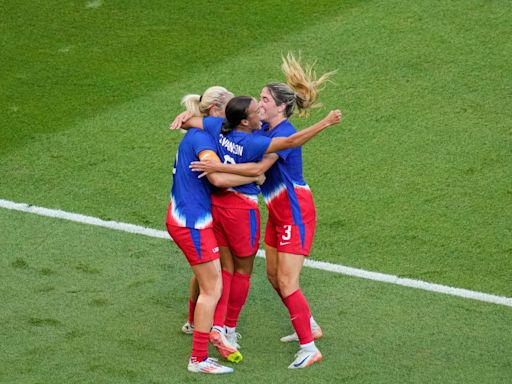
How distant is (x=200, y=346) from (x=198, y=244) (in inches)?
29.5

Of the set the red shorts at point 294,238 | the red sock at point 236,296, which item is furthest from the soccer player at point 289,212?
the red sock at point 236,296

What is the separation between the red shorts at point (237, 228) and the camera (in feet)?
26.2

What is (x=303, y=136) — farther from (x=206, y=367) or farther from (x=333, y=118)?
(x=206, y=367)

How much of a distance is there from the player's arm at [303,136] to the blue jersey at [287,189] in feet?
0.74

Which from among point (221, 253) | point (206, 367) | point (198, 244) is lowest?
point (206, 367)

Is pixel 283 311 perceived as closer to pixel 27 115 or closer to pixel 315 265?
pixel 315 265

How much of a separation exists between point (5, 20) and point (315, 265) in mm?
6767

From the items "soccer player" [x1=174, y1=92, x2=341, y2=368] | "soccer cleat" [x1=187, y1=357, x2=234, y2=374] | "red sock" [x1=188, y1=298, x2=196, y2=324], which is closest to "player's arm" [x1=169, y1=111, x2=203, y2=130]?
"soccer player" [x1=174, y1=92, x2=341, y2=368]

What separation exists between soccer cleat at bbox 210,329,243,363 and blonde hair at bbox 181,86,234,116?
1.64m

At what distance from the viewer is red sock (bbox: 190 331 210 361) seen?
313 inches

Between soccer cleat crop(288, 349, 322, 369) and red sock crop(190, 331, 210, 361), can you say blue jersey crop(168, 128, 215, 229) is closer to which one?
red sock crop(190, 331, 210, 361)

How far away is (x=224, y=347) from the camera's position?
8.18 m

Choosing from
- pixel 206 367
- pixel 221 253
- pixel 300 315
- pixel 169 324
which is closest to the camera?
pixel 206 367

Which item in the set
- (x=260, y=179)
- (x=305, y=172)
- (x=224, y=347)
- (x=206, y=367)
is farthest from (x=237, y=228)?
(x=305, y=172)
